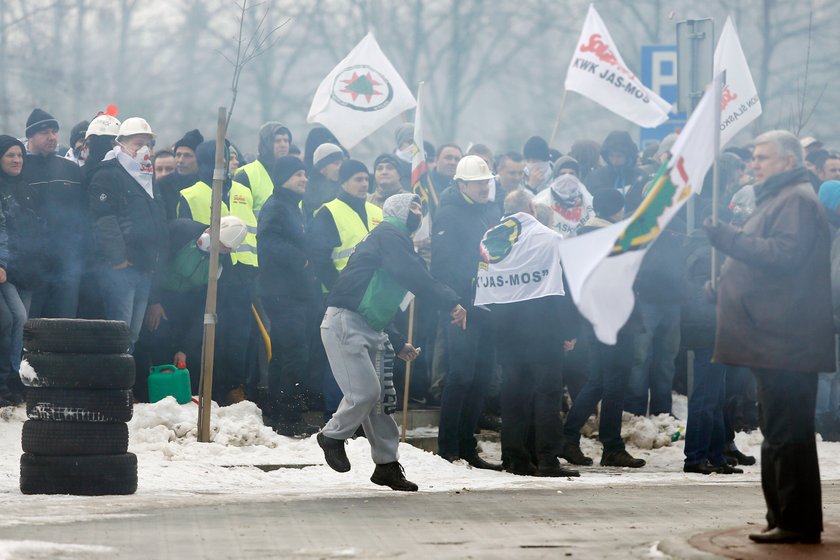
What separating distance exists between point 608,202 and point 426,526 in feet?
17.1

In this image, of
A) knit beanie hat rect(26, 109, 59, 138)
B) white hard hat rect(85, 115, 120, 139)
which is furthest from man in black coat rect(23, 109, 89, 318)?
white hard hat rect(85, 115, 120, 139)

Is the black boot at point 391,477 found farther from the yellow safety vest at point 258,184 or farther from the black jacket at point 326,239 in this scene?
the yellow safety vest at point 258,184

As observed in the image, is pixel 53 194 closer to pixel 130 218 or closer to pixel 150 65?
pixel 130 218

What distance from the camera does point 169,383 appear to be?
14812 mm

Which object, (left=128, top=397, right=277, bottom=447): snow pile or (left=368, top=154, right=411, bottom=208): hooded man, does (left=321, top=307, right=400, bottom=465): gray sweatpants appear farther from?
(left=368, top=154, right=411, bottom=208): hooded man

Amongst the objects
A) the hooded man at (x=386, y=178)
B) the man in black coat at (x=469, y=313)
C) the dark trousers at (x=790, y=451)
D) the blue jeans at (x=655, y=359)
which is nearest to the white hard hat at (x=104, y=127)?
the hooded man at (x=386, y=178)

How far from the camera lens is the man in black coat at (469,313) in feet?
47.3

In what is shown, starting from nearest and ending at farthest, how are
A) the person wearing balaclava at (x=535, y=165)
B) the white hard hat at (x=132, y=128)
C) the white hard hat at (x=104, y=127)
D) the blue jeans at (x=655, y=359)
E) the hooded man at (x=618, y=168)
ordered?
the white hard hat at (x=132, y=128) < the white hard hat at (x=104, y=127) < the blue jeans at (x=655, y=359) < the hooded man at (x=618, y=168) < the person wearing balaclava at (x=535, y=165)

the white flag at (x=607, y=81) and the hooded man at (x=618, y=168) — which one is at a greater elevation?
the white flag at (x=607, y=81)

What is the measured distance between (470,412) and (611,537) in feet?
16.2

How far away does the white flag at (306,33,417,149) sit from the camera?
18.0 metres

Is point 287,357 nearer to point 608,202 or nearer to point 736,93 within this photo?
point 608,202

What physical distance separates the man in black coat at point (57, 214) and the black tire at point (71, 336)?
2793 mm

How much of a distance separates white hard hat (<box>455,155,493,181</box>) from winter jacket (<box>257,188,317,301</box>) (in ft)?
4.75
